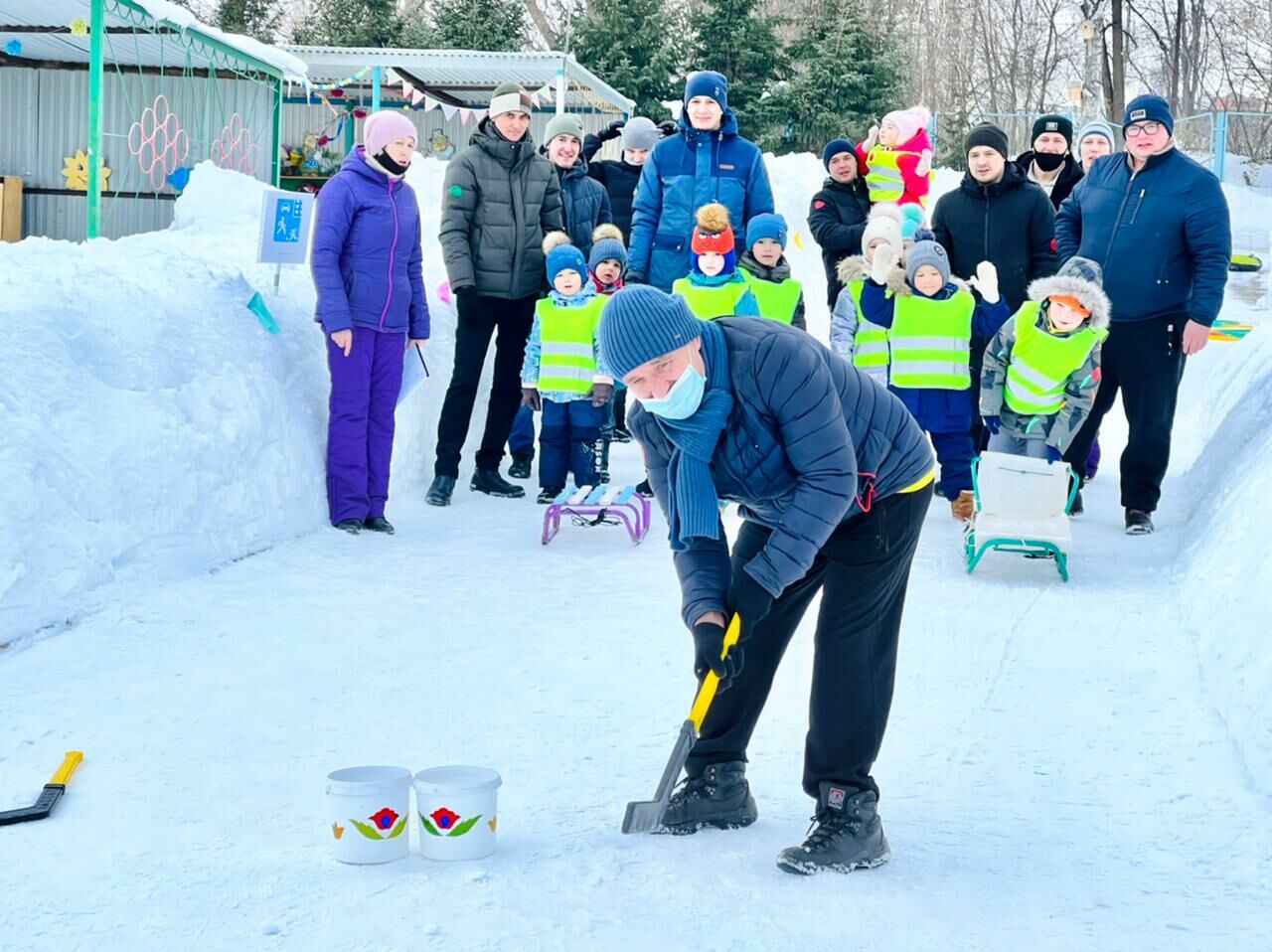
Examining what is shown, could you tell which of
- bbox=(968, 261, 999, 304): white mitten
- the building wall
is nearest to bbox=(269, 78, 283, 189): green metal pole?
the building wall

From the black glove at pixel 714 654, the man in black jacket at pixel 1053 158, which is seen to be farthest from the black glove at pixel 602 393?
the black glove at pixel 714 654

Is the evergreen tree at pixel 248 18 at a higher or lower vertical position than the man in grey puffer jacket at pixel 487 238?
higher

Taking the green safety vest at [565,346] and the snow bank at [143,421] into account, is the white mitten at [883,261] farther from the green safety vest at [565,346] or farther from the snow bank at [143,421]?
the snow bank at [143,421]

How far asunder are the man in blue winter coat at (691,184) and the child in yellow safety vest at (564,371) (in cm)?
43

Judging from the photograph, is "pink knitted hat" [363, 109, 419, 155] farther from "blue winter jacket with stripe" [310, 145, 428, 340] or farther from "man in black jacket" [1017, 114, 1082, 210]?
"man in black jacket" [1017, 114, 1082, 210]

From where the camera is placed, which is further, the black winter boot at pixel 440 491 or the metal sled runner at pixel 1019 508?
the black winter boot at pixel 440 491

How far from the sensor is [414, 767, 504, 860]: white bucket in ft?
10.0

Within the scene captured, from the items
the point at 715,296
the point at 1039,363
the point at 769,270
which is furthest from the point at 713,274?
the point at 1039,363

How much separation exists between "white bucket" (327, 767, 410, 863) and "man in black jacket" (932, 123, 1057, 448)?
521 centimetres

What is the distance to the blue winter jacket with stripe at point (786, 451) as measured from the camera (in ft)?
9.50

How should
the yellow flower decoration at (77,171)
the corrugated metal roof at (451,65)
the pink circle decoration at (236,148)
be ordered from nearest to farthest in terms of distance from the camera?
the pink circle decoration at (236,148) < the yellow flower decoration at (77,171) < the corrugated metal roof at (451,65)

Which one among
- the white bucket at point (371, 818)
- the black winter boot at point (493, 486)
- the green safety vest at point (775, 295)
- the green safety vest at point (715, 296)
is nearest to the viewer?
the white bucket at point (371, 818)

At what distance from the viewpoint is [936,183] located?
953 inches

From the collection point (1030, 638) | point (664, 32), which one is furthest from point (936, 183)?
point (1030, 638)
